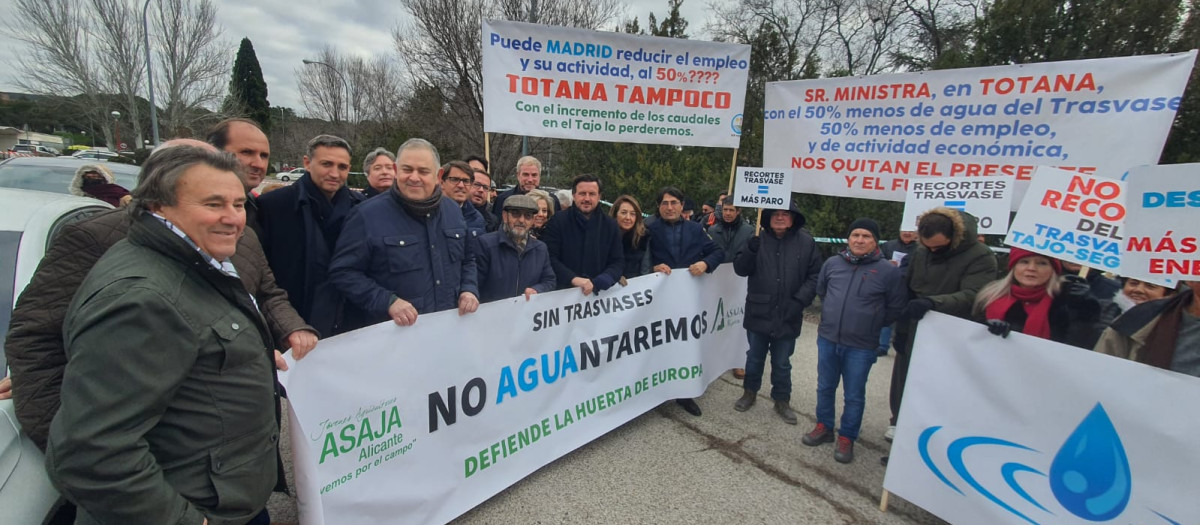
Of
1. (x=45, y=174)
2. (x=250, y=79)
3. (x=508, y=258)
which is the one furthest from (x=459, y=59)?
(x=250, y=79)

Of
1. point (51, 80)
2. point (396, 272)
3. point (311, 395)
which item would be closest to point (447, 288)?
point (396, 272)

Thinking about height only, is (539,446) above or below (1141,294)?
below

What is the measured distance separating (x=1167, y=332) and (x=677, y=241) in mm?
2838

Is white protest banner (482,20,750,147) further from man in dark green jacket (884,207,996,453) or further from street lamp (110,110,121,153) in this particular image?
street lamp (110,110,121,153)

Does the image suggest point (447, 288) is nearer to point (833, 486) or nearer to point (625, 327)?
point (625, 327)

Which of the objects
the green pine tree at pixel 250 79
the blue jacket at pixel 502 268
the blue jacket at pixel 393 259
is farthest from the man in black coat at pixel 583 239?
the green pine tree at pixel 250 79

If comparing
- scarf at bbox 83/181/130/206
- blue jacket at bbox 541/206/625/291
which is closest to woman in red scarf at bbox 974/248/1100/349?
blue jacket at bbox 541/206/625/291

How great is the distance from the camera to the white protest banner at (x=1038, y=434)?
2.11m

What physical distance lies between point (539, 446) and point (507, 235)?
4.38ft

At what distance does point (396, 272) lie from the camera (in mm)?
2609

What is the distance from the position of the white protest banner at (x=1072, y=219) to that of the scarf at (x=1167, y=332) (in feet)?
1.53

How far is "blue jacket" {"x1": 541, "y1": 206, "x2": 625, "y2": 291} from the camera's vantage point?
146 inches

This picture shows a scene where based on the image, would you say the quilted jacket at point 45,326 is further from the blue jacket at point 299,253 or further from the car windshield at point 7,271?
the blue jacket at point 299,253

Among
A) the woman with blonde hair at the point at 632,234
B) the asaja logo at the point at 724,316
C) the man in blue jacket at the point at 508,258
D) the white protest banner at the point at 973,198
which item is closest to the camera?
the man in blue jacket at the point at 508,258
